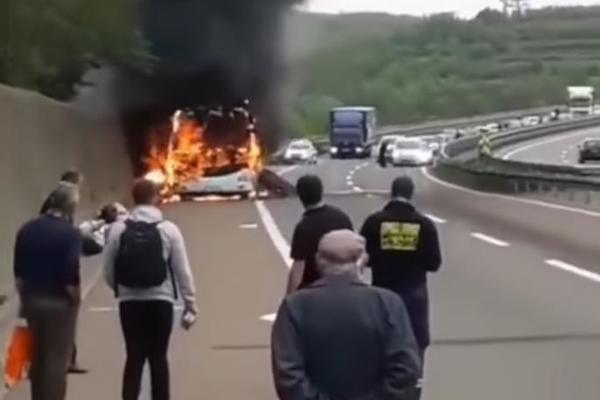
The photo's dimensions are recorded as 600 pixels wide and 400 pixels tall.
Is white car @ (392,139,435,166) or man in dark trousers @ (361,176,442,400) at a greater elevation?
man in dark trousers @ (361,176,442,400)

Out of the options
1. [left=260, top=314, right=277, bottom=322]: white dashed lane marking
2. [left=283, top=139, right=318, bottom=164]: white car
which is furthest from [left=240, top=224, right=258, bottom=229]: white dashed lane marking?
[left=283, top=139, right=318, bottom=164]: white car

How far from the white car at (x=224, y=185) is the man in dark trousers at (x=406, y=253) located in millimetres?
35427

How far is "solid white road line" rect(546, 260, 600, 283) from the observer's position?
21.9m

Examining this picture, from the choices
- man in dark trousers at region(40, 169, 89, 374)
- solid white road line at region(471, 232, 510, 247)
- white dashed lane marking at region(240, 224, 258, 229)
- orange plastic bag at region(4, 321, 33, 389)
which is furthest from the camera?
white dashed lane marking at region(240, 224, 258, 229)

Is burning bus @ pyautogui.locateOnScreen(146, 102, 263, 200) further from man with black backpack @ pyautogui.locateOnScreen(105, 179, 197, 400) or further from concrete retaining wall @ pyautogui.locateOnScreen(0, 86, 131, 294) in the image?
man with black backpack @ pyautogui.locateOnScreen(105, 179, 197, 400)

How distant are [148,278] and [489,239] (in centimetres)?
2023

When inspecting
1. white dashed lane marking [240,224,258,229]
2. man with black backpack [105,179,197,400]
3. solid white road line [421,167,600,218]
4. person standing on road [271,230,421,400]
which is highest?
person standing on road [271,230,421,400]

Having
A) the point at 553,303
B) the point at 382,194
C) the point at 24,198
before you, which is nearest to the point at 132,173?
the point at 382,194

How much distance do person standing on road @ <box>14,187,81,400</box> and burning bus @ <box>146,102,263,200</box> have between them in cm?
3538

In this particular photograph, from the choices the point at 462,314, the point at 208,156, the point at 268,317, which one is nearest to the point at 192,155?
the point at 208,156

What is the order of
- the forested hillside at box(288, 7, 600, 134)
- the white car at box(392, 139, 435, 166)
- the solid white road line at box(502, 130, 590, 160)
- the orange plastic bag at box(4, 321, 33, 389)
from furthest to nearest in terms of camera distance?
the solid white road line at box(502, 130, 590, 160) < the white car at box(392, 139, 435, 166) < the forested hillside at box(288, 7, 600, 134) < the orange plastic bag at box(4, 321, 33, 389)

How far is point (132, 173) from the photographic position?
1969 inches

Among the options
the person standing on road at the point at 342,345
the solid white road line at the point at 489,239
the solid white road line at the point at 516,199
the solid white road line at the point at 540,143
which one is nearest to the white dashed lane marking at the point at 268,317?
the solid white road line at the point at 489,239

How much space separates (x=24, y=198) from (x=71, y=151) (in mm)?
12077
